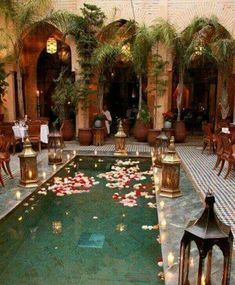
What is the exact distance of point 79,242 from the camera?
3.88 meters

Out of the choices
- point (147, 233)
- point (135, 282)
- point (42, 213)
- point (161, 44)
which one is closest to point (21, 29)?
point (161, 44)

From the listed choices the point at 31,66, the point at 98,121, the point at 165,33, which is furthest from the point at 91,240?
the point at 31,66

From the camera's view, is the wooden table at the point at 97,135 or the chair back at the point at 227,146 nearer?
the chair back at the point at 227,146

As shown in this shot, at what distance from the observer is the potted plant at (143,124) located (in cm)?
1063

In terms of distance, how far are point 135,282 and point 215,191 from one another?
300 centimetres

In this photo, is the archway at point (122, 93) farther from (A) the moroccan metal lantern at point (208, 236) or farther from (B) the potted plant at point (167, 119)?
(A) the moroccan metal lantern at point (208, 236)

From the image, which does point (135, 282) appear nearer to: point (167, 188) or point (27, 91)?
point (167, 188)

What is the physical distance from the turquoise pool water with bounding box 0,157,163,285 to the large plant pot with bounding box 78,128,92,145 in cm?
497

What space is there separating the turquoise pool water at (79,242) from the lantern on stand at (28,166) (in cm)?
39

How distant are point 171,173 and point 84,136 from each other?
5635mm

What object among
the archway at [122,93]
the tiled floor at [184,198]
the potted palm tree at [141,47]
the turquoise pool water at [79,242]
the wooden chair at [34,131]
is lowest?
the turquoise pool water at [79,242]

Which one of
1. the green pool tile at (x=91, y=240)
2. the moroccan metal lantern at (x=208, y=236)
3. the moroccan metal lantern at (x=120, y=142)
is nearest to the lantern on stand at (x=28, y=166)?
the green pool tile at (x=91, y=240)

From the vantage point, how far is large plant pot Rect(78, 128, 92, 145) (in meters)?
10.6

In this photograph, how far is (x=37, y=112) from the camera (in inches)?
569
